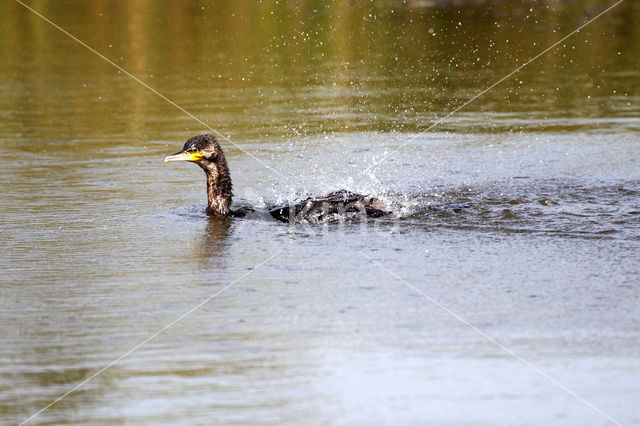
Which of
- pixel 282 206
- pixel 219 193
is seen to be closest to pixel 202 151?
pixel 219 193

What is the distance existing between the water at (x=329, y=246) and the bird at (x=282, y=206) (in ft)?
0.55

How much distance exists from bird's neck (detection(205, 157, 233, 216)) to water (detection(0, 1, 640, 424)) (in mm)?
245

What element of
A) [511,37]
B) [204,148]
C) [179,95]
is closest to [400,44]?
[511,37]

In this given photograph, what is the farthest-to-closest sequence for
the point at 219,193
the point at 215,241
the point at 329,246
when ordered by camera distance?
the point at 219,193, the point at 215,241, the point at 329,246

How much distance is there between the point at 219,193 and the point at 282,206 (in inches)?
22.9

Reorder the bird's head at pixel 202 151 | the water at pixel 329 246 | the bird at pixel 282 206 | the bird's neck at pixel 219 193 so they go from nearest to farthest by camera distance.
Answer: the water at pixel 329 246, the bird at pixel 282 206, the bird's neck at pixel 219 193, the bird's head at pixel 202 151

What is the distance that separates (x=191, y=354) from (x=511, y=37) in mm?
15797

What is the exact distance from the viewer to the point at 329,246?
8.00m

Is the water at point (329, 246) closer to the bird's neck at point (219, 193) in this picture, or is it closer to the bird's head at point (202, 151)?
the bird's neck at point (219, 193)

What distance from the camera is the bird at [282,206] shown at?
8859 mm

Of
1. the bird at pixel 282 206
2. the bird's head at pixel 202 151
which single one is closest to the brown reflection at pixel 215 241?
the bird at pixel 282 206

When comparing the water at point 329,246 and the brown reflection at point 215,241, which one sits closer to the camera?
the water at point 329,246

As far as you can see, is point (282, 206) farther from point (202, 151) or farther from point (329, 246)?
point (329, 246)

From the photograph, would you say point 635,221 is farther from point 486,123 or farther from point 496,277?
point 486,123
